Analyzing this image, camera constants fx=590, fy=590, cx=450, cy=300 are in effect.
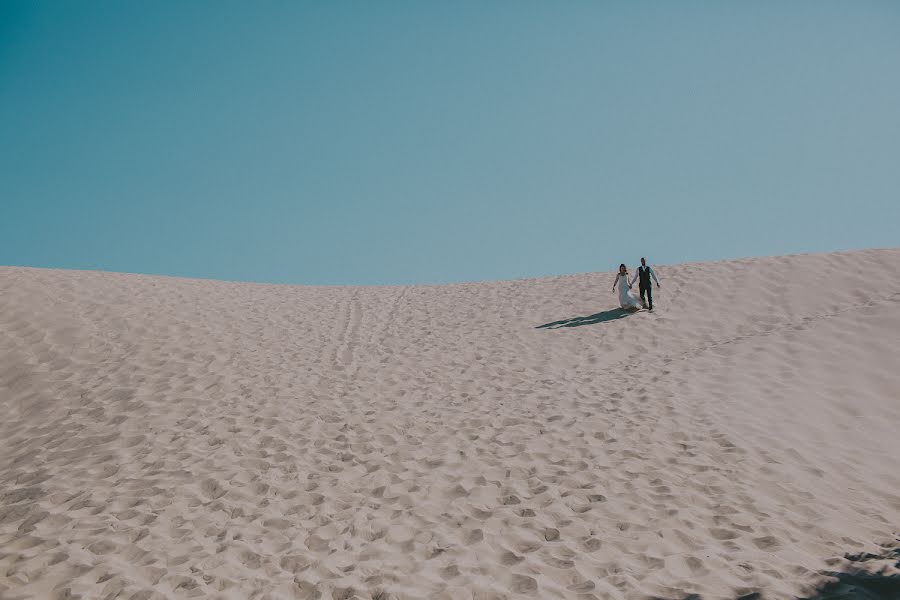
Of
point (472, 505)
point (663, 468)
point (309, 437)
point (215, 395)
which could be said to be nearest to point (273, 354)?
point (215, 395)

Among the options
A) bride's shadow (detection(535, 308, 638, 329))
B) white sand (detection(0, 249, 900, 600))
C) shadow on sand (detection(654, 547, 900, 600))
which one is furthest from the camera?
bride's shadow (detection(535, 308, 638, 329))

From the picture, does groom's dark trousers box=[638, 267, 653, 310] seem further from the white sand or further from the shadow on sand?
the shadow on sand

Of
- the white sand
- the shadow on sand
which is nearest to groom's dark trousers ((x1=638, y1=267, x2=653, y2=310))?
the white sand

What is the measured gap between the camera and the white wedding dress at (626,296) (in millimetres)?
15172

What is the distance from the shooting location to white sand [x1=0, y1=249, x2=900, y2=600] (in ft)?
16.4

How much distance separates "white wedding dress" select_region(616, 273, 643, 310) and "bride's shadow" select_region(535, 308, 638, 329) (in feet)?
0.63

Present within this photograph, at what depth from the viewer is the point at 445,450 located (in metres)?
7.64

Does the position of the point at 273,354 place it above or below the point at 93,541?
above

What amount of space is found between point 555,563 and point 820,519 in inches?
108

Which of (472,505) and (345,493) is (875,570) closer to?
(472,505)

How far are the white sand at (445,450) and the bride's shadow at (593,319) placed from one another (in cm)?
38

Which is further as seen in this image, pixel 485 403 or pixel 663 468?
pixel 485 403

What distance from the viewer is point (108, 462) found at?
7254 mm

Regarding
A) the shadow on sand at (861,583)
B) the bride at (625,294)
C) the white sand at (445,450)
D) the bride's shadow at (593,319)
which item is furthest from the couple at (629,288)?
the shadow on sand at (861,583)
